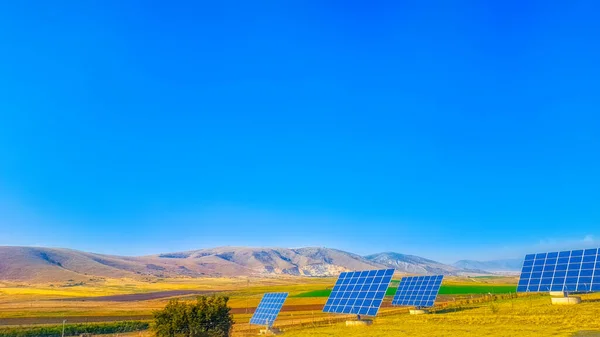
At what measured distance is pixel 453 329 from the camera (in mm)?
35719

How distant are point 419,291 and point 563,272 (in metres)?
19.0

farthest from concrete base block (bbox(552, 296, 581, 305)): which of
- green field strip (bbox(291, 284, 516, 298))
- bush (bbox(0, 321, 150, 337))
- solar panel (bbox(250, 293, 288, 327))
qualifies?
green field strip (bbox(291, 284, 516, 298))

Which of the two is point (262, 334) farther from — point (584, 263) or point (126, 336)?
point (584, 263)

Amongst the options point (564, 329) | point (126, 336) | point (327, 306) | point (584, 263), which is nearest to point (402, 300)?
point (327, 306)

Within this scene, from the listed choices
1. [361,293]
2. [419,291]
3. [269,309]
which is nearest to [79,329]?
[269,309]

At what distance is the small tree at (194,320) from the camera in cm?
4134

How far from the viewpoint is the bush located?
7219 centimetres

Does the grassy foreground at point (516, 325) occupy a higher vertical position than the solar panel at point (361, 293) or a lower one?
lower

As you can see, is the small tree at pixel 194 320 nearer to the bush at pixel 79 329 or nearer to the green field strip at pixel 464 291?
the bush at pixel 79 329

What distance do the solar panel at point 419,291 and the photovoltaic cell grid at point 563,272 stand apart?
11.2 meters

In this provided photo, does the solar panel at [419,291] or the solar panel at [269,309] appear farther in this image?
the solar panel at [419,291]

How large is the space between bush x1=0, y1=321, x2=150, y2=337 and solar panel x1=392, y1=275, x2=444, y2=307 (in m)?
43.9

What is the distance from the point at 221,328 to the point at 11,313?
89.8 meters

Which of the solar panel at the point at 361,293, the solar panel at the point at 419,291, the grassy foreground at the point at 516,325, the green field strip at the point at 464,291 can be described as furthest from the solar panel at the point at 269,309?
the green field strip at the point at 464,291
